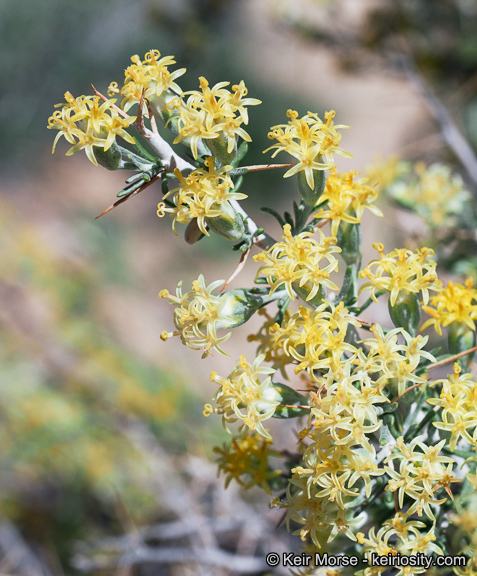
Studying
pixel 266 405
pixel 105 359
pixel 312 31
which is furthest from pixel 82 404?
pixel 312 31

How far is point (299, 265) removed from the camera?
1.02m

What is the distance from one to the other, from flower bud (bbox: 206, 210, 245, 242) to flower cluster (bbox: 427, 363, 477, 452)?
565 mm

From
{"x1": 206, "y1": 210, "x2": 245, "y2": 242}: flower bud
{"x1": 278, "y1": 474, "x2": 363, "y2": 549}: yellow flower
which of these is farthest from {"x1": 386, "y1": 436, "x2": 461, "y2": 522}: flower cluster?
{"x1": 206, "y1": 210, "x2": 245, "y2": 242}: flower bud

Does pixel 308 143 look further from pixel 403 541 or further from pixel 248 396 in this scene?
pixel 403 541

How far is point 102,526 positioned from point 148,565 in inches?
22.2

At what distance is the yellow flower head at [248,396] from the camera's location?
40.0 inches

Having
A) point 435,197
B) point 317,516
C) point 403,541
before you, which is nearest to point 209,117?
point 317,516

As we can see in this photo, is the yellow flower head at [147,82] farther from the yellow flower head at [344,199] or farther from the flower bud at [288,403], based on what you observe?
the flower bud at [288,403]

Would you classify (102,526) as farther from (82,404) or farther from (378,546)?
(378,546)

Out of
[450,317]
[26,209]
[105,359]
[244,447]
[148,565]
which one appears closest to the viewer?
[450,317]

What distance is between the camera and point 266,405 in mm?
1039

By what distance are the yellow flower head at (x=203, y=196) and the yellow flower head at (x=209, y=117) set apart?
0.06 m

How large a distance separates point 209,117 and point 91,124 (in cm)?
25

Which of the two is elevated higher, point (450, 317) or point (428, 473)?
point (450, 317)
